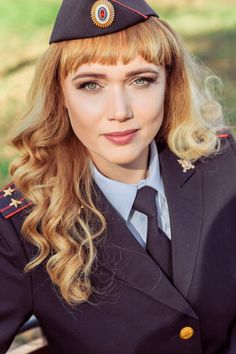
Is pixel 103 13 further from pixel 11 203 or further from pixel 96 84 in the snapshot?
pixel 11 203

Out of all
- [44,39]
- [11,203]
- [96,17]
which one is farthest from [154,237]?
[44,39]

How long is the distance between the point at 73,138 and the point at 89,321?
0.59 metres

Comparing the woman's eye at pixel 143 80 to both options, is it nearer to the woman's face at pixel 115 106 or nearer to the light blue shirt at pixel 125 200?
the woman's face at pixel 115 106

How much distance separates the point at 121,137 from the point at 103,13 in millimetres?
363

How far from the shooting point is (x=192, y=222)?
7.45ft

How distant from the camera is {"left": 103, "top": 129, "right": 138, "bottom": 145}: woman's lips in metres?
1.99

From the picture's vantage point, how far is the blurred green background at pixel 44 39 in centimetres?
643

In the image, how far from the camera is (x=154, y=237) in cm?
218

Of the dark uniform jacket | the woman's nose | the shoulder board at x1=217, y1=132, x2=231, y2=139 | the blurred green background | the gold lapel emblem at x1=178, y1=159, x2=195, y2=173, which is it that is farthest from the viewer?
the blurred green background

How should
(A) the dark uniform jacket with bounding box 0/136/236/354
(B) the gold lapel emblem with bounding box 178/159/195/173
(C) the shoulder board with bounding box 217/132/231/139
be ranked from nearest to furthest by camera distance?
(A) the dark uniform jacket with bounding box 0/136/236/354, (B) the gold lapel emblem with bounding box 178/159/195/173, (C) the shoulder board with bounding box 217/132/231/139

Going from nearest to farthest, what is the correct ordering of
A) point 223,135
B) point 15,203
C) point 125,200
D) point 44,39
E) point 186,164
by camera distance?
1. point 15,203
2. point 125,200
3. point 186,164
4. point 223,135
5. point 44,39

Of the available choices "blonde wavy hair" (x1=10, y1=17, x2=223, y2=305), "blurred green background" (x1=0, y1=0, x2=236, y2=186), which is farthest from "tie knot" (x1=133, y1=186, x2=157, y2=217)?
"blurred green background" (x1=0, y1=0, x2=236, y2=186)

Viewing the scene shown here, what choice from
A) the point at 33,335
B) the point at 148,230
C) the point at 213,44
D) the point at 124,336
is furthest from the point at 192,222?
the point at 213,44

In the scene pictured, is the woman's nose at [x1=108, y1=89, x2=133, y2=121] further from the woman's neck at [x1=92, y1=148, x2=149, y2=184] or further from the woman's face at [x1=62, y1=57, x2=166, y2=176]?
the woman's neck at [x1=92, y1=148, x2=149, y2=184]
